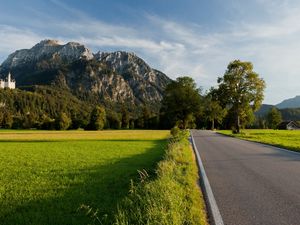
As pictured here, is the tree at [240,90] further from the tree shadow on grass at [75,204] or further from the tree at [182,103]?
the tree shadow on grass at [75,204]

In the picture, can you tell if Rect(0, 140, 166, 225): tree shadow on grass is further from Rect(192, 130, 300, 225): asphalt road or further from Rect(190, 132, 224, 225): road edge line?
Rect(192, 130, 300, 225): asphalt road

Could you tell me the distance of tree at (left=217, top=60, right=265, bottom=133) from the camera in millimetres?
66000

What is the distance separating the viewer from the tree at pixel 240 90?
66000mm

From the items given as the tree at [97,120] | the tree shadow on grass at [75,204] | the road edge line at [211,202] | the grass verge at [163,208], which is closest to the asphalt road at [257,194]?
the road edge line at [211,202]

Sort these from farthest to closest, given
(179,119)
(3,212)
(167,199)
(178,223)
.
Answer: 1. (179,119)
2. (3,212)
3. (167,199)
4. (178,223)

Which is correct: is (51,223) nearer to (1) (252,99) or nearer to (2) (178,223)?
(2) (178,223)

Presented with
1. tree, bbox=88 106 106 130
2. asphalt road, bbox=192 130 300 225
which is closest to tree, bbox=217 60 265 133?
asphalt road, bbox=192 130 300 225

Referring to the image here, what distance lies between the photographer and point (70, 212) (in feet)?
25.6

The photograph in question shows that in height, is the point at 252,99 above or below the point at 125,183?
above

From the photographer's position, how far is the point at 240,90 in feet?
219

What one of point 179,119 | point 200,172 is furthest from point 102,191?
point 179,119

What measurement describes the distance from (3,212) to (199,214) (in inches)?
178

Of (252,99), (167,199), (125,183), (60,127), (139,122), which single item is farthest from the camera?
(139,122)

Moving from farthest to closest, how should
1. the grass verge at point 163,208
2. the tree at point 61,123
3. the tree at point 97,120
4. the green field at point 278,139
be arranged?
the tree at point 61,123, the tree at point 97,120, the green field at point 278,139, the grass verge at point 163,208
